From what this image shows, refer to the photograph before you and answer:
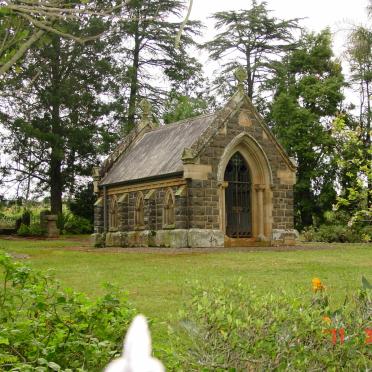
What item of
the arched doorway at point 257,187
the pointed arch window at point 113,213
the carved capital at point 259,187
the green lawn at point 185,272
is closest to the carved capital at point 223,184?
the arched doorway at point 257,187

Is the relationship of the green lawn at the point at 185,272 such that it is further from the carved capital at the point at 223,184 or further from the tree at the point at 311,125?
the tree at the point at 311,125

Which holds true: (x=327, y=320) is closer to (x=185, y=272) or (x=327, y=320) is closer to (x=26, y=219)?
(x=185, y=272)

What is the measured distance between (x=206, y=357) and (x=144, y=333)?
2.95 metres

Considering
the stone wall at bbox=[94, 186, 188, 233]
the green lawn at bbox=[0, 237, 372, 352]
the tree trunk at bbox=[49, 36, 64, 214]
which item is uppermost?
the tree trunk at bbox=[49, 36, 64, 214]

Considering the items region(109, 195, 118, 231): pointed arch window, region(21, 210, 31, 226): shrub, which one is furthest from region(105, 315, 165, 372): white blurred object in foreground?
region(21, 210, 31, 226): shrub

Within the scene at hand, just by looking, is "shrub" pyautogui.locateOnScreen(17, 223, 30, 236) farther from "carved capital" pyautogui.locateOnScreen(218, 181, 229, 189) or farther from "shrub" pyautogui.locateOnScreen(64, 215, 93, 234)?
"carved capital" pyautogui.locateOnScreen(218, 181, 229, 189)

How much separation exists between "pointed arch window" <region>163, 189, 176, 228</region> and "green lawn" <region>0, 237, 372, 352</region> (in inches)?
194

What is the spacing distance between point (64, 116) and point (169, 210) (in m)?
17.4

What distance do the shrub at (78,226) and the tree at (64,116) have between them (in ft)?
3.74

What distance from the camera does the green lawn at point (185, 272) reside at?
9.41 m

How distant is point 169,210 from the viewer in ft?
76.5

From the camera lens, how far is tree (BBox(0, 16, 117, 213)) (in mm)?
37062

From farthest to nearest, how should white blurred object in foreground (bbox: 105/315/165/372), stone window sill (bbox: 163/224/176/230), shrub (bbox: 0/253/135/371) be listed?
stone window sill (bbox: 163/224/176/230) → shrub (bbox: 0/253/135/371) → white blurred object in foreground (bbox: 105/315/165/372)

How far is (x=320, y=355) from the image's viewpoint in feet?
12.7
